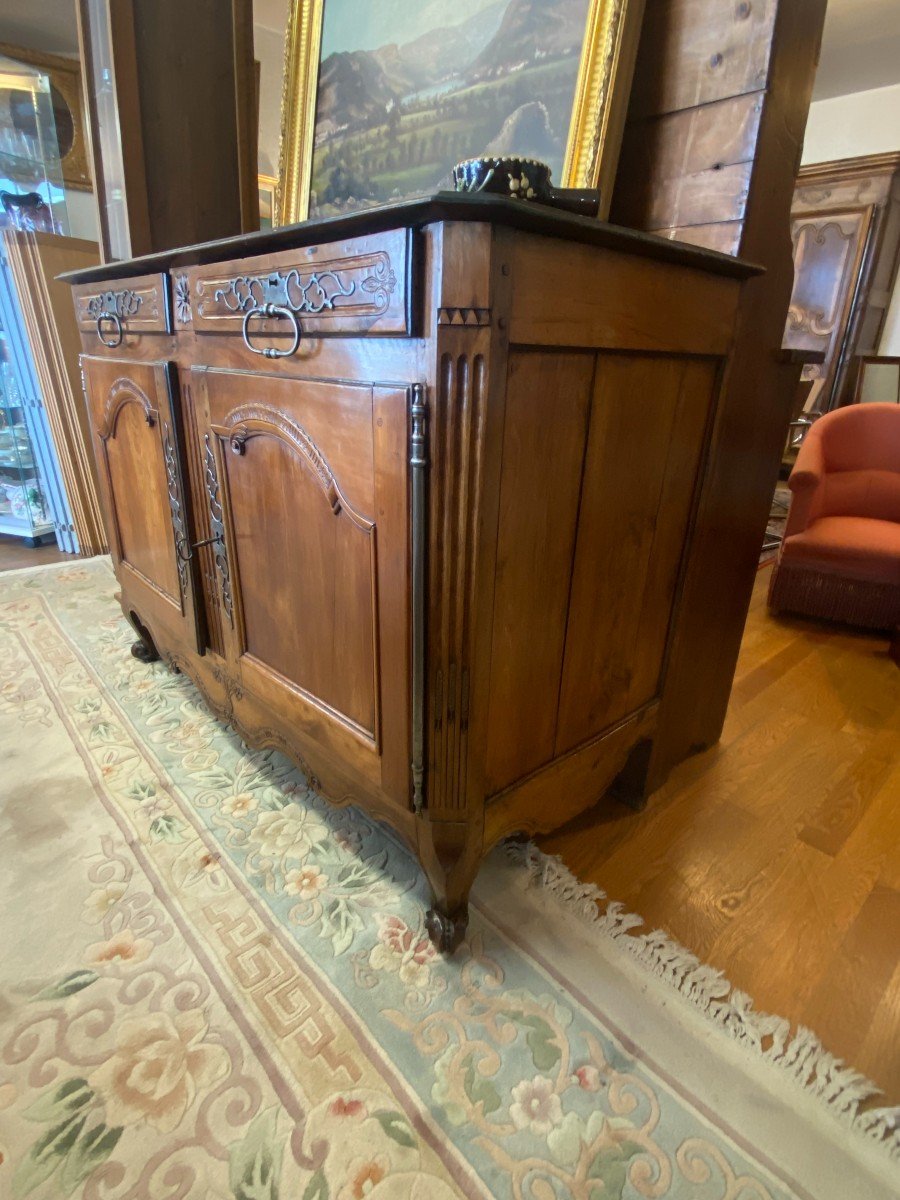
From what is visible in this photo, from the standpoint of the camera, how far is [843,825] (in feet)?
Answer: 4.46

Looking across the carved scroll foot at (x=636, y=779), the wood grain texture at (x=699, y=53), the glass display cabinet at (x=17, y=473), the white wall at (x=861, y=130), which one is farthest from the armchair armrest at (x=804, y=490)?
the glass display cabinet at (x=17, y=473)

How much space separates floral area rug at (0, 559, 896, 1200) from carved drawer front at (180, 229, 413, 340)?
0.93m

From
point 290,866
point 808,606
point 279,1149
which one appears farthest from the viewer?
point 808,606

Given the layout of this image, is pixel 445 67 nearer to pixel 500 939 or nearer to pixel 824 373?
pixel 500 939

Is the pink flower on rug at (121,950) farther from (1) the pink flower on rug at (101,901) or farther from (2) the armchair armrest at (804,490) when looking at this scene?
(2) the armchair armrest at (804,490)

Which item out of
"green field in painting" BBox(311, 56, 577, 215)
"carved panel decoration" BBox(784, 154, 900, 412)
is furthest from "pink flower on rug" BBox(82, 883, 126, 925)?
"carved panel decoration" BBox(784, 154, 900, 412)

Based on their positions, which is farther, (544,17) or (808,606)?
(808,606)

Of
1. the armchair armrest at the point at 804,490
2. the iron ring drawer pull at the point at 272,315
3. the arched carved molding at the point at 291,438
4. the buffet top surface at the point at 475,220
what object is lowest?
the armchair armrest at the point at 804,490

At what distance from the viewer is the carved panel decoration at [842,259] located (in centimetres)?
362

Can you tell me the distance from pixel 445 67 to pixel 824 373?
3.72 metres

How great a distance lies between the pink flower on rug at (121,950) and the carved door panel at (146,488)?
59 centimetres

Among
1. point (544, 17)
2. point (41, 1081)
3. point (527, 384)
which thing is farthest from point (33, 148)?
point (41, 1081)

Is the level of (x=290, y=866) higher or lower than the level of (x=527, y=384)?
lower

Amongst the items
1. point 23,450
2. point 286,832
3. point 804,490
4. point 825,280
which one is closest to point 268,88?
point 23,450
